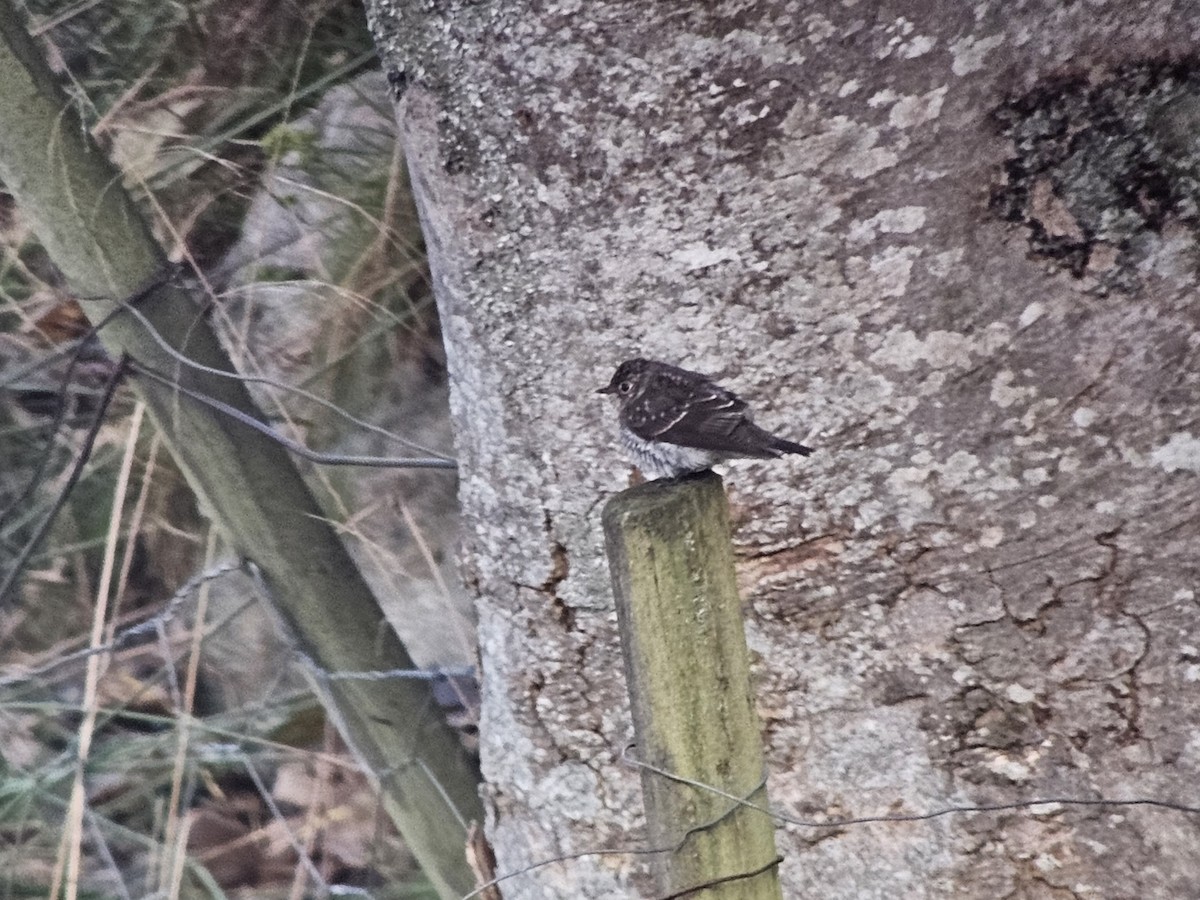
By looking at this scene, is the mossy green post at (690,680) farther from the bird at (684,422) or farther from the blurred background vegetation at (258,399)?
the blurred background vegetation at (258,399)

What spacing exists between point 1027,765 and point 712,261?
0.91 metres

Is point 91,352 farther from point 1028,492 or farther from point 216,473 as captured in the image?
point 1028,492

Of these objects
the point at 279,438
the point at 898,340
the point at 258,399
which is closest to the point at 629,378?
the point at 898,340

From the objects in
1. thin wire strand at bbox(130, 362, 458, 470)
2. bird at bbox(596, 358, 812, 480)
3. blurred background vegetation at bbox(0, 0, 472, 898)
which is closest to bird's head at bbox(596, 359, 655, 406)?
bird at bbox(596, 358, 812, 480)

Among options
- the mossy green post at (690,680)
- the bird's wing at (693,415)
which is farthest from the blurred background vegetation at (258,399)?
the mossy green post at (690,680)

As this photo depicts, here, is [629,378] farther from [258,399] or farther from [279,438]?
[258,399]

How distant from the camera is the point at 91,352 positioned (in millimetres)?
3654

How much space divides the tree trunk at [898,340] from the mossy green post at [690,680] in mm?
660

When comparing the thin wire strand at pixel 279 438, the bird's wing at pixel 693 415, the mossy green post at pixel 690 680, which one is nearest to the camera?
the mossy green post at pixel 690 680

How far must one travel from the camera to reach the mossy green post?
3.98 ft

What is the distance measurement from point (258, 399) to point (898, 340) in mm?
2162

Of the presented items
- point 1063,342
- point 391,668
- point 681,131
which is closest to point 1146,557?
point 1063,342

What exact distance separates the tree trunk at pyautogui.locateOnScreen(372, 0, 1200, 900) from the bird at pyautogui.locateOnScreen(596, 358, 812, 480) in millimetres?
114

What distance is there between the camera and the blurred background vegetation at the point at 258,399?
10.1 ft
